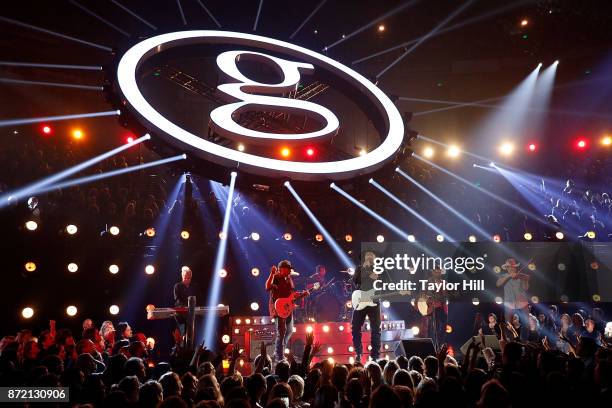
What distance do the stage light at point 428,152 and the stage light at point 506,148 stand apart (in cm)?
325

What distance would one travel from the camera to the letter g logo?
26.4ft

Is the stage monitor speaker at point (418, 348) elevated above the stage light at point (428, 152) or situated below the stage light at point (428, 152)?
below

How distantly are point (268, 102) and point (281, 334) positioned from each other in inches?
179

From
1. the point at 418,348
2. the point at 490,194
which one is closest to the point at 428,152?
the point at 490,194

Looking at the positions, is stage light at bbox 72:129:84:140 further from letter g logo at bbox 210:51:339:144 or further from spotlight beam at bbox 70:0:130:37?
letter g logo at bbox 210:51:339:144

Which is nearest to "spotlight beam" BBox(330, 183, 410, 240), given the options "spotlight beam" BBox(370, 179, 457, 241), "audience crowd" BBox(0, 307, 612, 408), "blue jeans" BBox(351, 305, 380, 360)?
"spotlight beam" BBox(370, 179, 457, 241)

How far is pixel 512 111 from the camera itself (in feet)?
71.7

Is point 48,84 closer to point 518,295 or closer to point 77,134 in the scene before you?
point 77,134

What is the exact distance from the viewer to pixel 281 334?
921cm

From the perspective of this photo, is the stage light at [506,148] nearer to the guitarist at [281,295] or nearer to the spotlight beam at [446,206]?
the spotlight beam at [446,206]

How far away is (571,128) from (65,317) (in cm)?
2167

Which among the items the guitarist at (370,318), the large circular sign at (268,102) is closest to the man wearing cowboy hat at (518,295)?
the guitarist at (370,318)

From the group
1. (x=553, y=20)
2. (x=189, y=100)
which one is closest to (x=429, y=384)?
(x=189, y=100)

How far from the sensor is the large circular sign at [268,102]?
7.69 m
